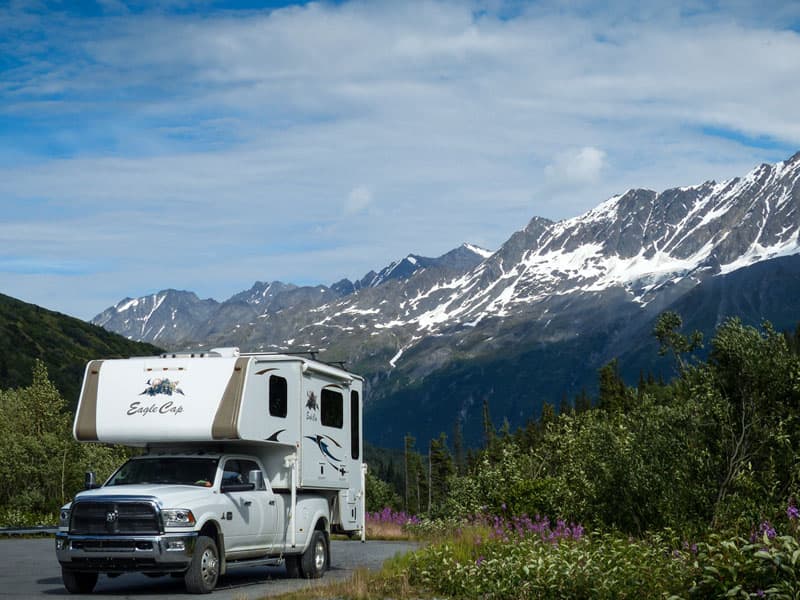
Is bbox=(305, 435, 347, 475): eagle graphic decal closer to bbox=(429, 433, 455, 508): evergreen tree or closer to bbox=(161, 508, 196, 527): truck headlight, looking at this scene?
bbox=(161, 508, 196, 527): truck headlight

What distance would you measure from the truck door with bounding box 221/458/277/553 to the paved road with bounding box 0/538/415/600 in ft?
2.48

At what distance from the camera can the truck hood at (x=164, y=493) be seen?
1684 cm

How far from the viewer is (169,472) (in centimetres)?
1831

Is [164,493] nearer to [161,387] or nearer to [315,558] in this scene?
[161,387]

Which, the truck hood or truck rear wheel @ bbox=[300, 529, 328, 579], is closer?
the truck hood

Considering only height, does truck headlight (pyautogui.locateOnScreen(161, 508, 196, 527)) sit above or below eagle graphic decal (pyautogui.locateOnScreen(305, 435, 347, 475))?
below

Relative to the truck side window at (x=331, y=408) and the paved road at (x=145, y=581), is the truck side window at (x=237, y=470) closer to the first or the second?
the paved road at (x=145, y=581)

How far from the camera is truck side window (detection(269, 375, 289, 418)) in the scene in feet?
62.9

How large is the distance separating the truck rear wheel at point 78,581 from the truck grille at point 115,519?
79cm

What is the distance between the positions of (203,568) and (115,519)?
1570mm

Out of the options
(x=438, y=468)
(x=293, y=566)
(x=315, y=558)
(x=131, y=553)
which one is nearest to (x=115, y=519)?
(x=131, y=553)

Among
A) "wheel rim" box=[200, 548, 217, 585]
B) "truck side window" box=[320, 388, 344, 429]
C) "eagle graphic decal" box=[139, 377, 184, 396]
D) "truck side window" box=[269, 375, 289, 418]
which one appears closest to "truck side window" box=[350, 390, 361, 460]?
"truck side window" box=[320, 388, 344, 429]

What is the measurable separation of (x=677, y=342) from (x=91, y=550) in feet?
81.3

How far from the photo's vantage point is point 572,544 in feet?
51.0
